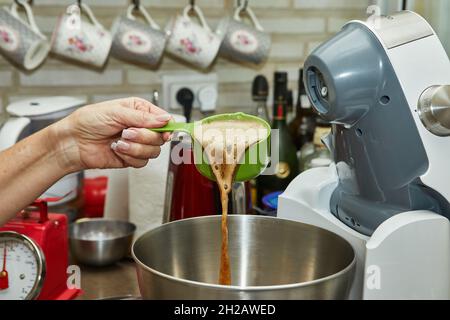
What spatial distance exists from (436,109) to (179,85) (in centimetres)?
93

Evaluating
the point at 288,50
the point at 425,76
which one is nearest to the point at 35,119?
the point at 288,50

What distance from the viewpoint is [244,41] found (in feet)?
4.72

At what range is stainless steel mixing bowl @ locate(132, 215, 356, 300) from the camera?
2.30 feet

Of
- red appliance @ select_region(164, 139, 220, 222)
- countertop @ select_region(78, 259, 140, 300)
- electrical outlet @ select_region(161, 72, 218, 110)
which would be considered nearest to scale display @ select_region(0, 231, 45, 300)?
countertop @ select_region(78, 259, 140, 300)

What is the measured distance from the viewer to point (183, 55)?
4.66 feet

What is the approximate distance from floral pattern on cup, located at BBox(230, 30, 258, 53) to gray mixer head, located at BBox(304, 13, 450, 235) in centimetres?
75

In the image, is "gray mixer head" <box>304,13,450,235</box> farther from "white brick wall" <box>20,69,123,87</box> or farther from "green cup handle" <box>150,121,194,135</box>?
"white brick wall" <box>20,69,123,87</box>

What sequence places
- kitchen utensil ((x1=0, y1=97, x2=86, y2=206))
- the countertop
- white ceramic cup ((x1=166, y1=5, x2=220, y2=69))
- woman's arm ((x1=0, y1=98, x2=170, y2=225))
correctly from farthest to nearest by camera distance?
white ceramic cup ((x1=166, y1=5, x2=220, y2=69)) → kitchen utensil ((x1=0, y1=97, x2=86, y2=206)) → the countertop → woman's arm ((x1=0, y1=98, x2=170, y2=225))

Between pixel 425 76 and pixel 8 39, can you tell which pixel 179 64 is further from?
pixel 425 76

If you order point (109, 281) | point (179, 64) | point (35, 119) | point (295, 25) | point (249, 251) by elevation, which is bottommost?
point (109, 281)

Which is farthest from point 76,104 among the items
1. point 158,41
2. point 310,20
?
point 310,20

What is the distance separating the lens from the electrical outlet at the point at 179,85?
4.83ft
